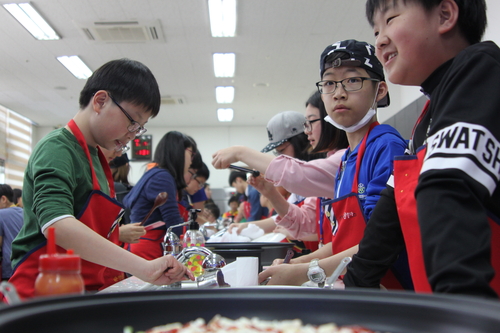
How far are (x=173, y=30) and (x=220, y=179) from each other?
7.65m

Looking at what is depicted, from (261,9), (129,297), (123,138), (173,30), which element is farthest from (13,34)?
(129,297)

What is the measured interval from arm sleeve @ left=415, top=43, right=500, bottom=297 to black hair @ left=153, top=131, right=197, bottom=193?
2.54 meters

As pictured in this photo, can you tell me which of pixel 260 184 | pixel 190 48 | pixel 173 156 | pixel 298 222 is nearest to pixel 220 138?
pixel 190 48

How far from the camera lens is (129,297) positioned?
1.57ft

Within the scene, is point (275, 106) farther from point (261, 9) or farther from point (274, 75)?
point (261, 9)

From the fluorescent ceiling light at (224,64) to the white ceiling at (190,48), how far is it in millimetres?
126

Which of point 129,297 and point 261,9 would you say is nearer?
point 129,297

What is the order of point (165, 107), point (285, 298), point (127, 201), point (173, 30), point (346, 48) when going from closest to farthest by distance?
1. point (285, 298)
2. point (346, 48)
3. point (127, 201)
4. point (173, 30)
5. point (165, 107)

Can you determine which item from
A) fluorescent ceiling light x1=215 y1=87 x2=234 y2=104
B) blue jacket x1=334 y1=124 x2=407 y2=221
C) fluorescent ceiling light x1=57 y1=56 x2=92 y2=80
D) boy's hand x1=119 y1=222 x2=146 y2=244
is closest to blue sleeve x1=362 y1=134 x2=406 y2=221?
blue jacket x1=334 y1=124 x2=407 y2=221

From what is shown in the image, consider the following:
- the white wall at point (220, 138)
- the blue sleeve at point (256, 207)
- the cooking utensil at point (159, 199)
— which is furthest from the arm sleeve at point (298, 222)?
Result: the white wall at point (220, 138)

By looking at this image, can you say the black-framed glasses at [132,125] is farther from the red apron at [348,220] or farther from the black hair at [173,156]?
the black hair at [173,156]

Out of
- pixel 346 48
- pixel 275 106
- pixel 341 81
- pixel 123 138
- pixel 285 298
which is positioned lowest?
pixel 285 298

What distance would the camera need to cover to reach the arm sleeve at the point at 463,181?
55 cm

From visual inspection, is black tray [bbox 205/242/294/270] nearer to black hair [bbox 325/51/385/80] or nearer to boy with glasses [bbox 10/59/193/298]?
boy with glasses [bbox 10/59/193/298]
